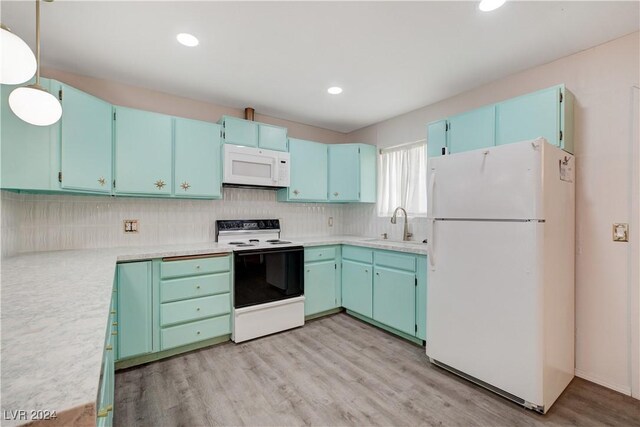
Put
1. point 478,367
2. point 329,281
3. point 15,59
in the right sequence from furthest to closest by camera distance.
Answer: point 329,281
point 478,367
point 15,59

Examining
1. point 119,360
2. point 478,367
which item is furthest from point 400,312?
point 119,360

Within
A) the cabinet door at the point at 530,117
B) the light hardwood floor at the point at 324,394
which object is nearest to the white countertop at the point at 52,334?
the light hardwood floor at the point at 324,394

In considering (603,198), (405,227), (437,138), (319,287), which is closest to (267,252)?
(319,287)

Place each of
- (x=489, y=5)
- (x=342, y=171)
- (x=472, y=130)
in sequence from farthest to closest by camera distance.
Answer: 1. (x=342, y=171)
2. (x=472, y=130)
3. (x=489, y=5)

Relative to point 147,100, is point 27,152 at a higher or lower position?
lower

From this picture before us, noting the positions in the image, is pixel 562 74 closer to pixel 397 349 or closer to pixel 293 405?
pixel 397 349

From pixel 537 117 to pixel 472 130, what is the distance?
46 centimetres

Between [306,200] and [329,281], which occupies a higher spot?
[306,200]

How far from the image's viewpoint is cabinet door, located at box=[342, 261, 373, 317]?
3.14 metres

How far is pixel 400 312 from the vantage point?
2.81 m

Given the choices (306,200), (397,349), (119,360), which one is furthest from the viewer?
(306,200)

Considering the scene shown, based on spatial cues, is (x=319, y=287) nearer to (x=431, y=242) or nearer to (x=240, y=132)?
(x=431, y=242)

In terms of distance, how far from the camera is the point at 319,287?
3305mm

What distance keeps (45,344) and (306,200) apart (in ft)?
9.80
